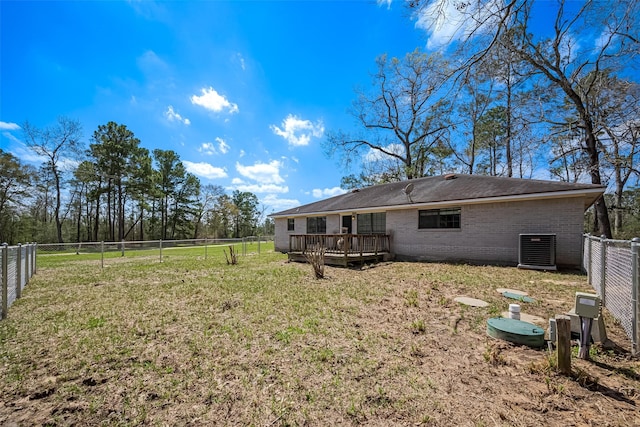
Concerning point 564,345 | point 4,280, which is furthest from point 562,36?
point 4,280

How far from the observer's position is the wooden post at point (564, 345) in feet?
8.50

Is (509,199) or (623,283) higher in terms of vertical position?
(509,199)

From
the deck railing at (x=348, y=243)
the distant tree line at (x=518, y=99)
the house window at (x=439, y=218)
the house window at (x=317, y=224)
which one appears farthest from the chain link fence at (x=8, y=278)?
the house window at (x=439, y=218)

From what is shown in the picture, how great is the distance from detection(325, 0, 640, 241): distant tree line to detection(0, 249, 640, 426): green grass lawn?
3710 mm

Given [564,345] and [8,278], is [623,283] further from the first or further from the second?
[8,278]

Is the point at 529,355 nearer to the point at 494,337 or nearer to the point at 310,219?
the point at 494,337

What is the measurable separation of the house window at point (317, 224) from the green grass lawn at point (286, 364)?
Result: 381 inches

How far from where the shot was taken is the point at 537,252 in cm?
852

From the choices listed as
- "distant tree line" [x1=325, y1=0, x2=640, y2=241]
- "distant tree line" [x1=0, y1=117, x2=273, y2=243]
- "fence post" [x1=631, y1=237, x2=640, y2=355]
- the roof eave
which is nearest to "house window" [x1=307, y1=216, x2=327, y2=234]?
the roof eave

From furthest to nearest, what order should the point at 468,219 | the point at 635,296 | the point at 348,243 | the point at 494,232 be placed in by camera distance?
the point at 348,243 < the point at 468,219 < the point at 494,232 < the point at 635,296

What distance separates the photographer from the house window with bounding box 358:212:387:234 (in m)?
13.0

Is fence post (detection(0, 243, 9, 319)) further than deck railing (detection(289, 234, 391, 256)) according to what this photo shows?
No

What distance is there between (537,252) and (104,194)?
39.3 metres

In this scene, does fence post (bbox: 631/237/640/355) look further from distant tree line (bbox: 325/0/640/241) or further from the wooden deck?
the wooden deck
